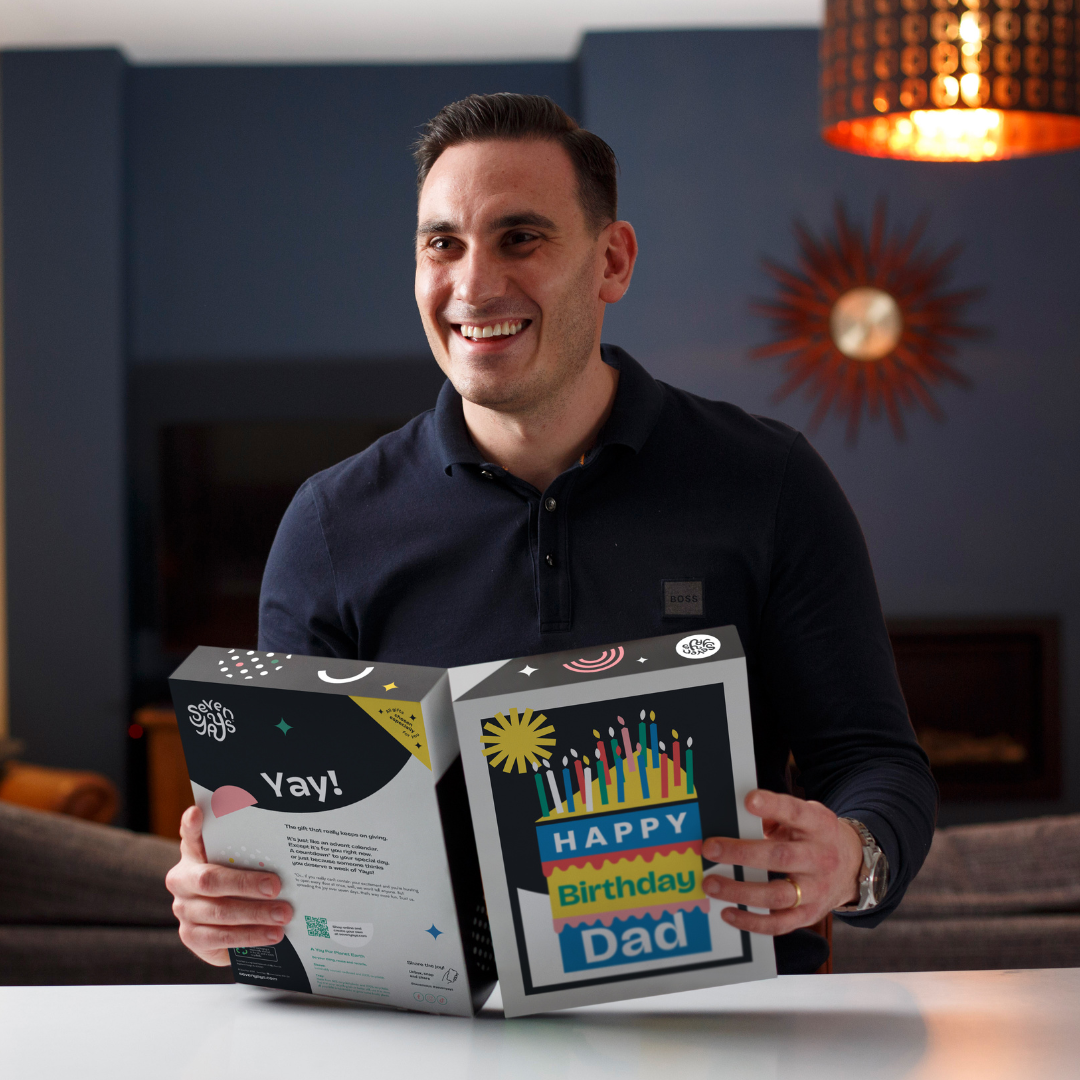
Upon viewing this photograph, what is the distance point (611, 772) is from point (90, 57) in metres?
4.49

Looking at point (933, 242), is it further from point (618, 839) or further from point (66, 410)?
point (618, 839)

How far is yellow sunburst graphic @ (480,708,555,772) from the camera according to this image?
81 cm

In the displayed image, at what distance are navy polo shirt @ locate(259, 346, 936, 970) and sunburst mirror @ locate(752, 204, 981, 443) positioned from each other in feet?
10.4

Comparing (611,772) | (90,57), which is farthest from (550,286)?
(90,57)

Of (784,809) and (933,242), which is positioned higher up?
(933,242)

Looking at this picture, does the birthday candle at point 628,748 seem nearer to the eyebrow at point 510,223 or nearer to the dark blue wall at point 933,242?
the eyebrow at point 510,223

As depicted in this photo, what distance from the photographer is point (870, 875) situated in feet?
3.19

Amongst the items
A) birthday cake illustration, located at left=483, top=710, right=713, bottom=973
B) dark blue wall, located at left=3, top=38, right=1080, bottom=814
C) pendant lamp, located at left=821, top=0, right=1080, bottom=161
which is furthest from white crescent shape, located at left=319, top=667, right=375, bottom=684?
dark blue wall, located at left=3, top=38, right=1080, bottom=814

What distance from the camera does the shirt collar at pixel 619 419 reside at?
129cm

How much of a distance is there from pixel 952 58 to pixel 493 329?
889 millimetres

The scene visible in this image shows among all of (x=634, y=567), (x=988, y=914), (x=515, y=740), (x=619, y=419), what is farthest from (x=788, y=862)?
(x=988, y=914)

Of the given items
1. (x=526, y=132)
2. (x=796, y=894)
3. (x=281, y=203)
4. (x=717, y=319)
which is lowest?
(x=796, y=894)

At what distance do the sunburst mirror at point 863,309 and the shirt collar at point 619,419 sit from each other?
10.4 feet

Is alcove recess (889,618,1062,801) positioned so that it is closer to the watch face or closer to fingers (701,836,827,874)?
the watch face
